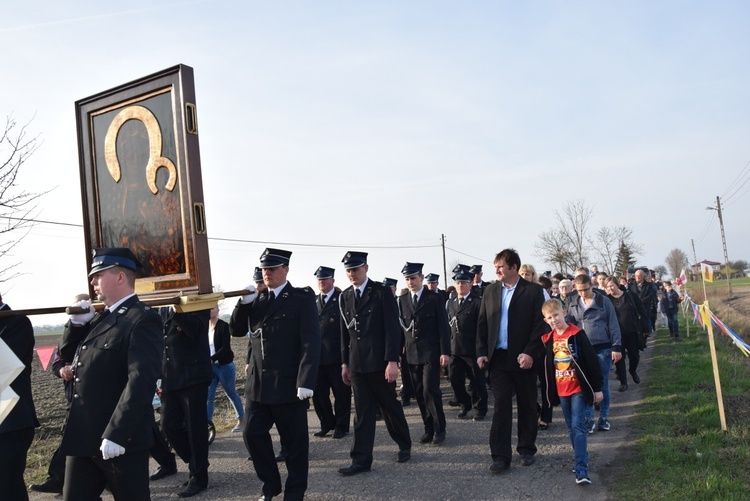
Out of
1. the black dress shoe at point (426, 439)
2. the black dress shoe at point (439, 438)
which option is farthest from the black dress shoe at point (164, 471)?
the black dress shoe at point (439, 438)

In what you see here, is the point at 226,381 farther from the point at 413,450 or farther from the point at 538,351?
the point at 538,351

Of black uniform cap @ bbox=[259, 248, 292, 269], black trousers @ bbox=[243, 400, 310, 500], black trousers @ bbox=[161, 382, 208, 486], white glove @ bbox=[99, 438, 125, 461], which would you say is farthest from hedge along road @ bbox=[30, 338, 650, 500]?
white glove @ bbox=[99, 438, 125, 461]

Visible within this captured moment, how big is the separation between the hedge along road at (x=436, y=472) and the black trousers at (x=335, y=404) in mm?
261

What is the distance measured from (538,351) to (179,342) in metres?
3.66

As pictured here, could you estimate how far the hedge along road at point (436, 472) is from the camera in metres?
5.58

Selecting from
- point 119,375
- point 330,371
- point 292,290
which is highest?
point 292,290

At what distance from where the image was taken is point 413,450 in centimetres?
715

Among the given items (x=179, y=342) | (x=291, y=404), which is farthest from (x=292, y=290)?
(x=179, y=342)

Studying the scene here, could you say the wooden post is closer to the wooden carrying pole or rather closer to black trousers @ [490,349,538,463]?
black trousers @ [490,349,538,463]

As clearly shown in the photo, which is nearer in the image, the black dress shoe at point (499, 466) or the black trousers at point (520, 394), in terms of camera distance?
the black dress shoe at point (499, 466)

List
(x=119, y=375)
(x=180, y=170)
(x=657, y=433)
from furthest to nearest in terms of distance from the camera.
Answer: (x=657, y=433), (x=180, y=170), (x=119, y=375)

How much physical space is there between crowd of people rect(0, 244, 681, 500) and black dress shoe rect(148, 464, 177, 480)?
0.01 m

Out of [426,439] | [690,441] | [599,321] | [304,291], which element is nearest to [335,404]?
[426,439]

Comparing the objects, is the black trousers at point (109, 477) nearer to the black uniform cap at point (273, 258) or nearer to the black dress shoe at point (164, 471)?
the black uniform cap at point (273, 258)
